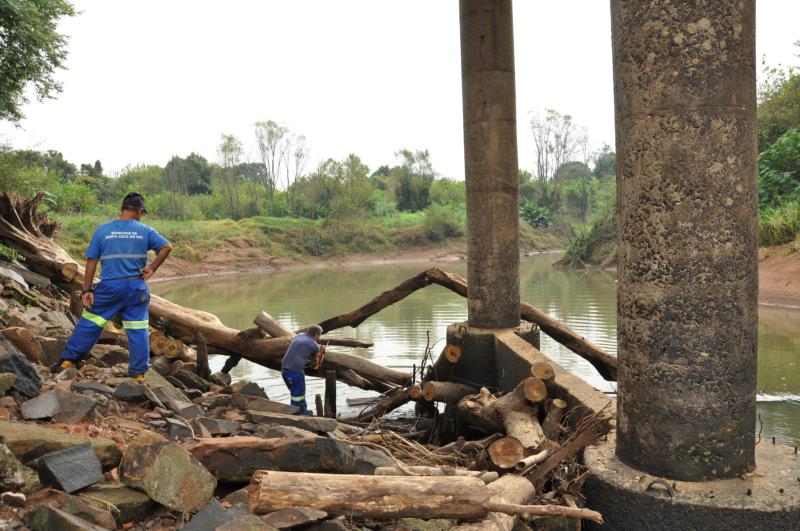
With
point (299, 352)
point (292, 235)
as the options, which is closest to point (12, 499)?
point (299, 352)

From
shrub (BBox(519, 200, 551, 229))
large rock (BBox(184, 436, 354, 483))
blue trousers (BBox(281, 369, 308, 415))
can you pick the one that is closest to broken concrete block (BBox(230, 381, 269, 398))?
blue trousers (BBox(281, 369, 308, 415))

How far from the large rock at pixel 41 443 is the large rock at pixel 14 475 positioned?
6.8 inches

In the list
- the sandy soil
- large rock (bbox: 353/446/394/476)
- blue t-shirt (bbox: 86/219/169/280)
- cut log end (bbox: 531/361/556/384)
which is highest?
blue t-shirt (bbox: 86/219/169/280)

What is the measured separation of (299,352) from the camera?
7758 millimetres

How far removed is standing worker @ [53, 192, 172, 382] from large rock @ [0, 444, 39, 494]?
2792 millimetres

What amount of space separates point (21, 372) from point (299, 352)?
329cm

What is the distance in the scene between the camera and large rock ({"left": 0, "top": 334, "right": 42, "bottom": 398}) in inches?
187

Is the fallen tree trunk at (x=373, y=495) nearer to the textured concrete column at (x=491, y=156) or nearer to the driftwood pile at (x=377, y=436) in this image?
the driftwood pile at (x=377, y=436)

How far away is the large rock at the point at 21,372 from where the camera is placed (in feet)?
15.5

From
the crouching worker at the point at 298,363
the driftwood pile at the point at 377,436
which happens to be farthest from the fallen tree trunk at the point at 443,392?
the crouching worker at the point at 298,363

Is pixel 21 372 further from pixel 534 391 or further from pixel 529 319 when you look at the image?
pixel 529 319

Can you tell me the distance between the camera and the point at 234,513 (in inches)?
124

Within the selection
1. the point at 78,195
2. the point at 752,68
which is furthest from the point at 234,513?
the point at 78,195

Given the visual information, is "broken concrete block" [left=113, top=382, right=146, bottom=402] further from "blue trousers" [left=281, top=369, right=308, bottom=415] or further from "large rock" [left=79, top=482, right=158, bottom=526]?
"blue trousers" [left=281, top=369, right=308, bottom=415]
